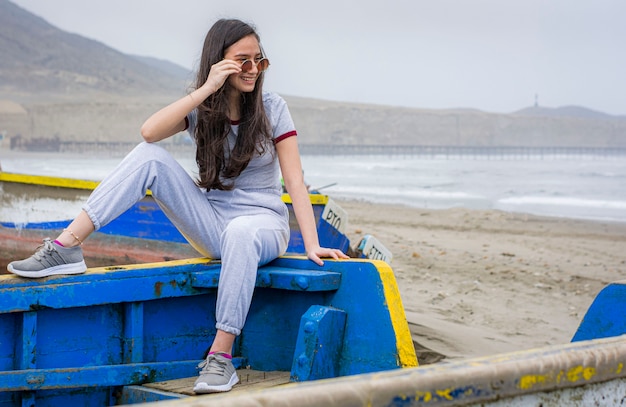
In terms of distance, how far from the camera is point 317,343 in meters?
2.87

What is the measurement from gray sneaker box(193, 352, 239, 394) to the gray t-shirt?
28.8 inches

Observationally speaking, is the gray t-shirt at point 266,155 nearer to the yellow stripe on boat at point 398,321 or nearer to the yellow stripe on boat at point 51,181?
the yellow stripe on boat at point 398,321

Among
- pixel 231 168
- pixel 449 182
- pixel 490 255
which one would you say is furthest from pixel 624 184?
pixel 231 168

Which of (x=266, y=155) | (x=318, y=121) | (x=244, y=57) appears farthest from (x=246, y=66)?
(x=318, y=121)

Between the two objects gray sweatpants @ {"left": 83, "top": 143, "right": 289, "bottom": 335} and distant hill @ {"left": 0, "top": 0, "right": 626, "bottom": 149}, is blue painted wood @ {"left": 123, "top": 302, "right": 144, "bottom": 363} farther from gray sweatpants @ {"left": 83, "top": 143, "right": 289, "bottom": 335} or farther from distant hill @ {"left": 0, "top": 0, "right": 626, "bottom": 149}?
distant hill @ {"left": 0, "top": 0, "right": 626, "bottom": 149}

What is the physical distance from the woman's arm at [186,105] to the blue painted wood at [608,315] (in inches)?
61.6

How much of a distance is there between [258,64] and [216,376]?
1188 millimetres

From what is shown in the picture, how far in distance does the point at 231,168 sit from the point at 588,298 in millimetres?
6192

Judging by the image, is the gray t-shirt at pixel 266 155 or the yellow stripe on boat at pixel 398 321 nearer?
the yellow stripe on boat at pixel 398 321

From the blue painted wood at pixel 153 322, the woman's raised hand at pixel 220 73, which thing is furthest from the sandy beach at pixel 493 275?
the woman's raised hand at pixel 220 73

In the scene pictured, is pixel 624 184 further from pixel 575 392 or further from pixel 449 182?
pixel 575 392

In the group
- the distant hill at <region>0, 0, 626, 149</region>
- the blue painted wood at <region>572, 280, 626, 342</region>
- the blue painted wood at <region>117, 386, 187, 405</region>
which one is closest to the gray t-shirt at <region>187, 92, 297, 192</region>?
the blue painted wood at <region>117, 386, 187, 405</region>

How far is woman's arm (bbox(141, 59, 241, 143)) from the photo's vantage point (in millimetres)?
3098

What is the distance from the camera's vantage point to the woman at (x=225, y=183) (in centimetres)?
293
